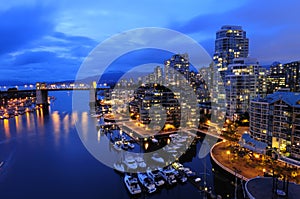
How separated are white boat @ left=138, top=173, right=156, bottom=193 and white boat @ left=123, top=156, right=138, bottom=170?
1.80 ft

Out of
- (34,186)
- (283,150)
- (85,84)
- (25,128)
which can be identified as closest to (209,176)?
(283,150)

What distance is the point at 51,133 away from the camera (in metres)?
12.8

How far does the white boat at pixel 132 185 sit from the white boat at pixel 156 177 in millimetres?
540

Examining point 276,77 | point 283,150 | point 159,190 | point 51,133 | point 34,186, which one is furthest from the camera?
point 276,77

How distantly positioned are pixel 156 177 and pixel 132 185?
85 cm

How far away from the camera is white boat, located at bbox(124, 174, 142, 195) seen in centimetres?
559

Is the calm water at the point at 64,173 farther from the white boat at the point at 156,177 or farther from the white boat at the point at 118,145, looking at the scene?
the white boat at the point at 118,145

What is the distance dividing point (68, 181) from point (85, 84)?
3307 cm

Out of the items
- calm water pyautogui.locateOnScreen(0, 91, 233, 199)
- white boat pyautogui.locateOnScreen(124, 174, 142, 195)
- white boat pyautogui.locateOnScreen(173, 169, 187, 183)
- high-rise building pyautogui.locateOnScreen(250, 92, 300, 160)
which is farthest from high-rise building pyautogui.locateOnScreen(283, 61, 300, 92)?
white boat pyautogui.locateOnScreen(124, 174, 142, 195)

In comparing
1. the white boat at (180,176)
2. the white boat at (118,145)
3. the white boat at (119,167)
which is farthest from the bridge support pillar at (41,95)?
the white boat at (180,176)

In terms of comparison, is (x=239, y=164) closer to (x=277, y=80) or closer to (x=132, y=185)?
(x=132, y=185)

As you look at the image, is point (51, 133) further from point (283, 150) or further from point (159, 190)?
point (283, 150)

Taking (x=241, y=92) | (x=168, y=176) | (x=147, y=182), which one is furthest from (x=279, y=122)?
(x=241, y=92)

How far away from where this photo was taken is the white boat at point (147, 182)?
5689mm
